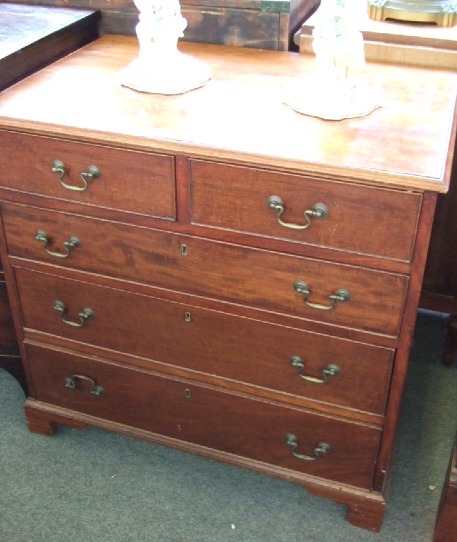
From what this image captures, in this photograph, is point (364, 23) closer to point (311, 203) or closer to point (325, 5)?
point (325, 5)

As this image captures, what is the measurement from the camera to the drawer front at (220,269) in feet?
4.42

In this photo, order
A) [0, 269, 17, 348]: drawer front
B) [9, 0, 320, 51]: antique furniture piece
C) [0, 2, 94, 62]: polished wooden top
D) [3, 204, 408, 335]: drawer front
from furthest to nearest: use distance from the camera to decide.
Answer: [0, 269, 17, 348]: drawer front
[9, 0, 320, 51]: antique furniture piece
[0, 2, 94, 62]: polished wooden top
[3, 204, 408, 335]: drawer front

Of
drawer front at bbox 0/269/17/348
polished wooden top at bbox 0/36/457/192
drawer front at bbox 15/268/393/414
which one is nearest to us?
polished wooden top at bbox 0/36/457/192

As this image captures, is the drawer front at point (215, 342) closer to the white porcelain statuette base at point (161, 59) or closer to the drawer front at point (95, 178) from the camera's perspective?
the drawer front at point (95, 178)

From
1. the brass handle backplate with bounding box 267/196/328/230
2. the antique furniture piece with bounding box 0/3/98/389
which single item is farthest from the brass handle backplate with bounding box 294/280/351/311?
the antique furniture piece with bounding box 0/3/98/389

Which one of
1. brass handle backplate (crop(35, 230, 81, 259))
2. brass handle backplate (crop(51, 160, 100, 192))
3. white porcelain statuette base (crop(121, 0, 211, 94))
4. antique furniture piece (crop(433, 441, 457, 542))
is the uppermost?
white porcelain statuette base (crop(121, 0, 211, 94))

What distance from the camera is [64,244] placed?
1541 millimetres

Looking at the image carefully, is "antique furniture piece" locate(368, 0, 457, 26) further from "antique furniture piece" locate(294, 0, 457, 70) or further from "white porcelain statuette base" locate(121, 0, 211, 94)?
"white porcelain statuette base" locate(121, 0, 211, 94)

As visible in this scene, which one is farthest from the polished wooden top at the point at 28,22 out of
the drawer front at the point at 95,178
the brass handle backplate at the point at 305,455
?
the brass handle backplate at the point at 305,455

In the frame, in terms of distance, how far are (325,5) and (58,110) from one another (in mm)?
564

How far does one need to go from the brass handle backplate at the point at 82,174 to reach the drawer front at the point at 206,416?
0.47 m

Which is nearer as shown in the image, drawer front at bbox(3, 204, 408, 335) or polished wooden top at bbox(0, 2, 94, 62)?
drawer front at bbox(3, 204, 408, 335)

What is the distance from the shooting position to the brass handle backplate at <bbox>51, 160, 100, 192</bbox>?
55.6 inches

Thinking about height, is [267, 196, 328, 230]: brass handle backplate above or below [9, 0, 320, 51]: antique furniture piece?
below
